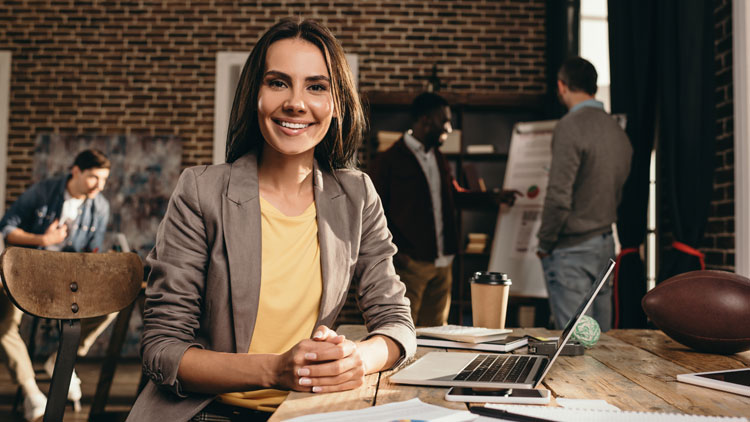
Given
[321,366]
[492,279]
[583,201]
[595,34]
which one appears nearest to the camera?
[321,366]

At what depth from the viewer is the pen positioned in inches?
29.7

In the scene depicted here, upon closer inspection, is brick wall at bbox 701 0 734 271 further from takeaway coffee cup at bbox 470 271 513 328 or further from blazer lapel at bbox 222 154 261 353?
blazer lapel at bbox 222 154 261 353

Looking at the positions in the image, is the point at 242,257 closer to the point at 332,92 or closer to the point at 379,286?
the point at 379,286

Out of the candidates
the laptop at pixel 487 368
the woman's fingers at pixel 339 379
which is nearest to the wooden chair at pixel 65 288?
the woman's fingers at pixel 339 379

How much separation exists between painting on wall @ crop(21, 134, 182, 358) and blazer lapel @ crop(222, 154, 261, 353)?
4432mm

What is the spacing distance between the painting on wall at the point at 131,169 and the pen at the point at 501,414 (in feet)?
16.5

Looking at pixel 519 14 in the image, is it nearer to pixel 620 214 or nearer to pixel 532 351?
pixel 620 214

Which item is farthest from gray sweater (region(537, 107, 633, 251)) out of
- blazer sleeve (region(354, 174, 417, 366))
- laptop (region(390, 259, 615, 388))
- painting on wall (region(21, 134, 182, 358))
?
painting on wall (region(21, 134, 182, 358))

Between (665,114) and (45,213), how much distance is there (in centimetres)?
379

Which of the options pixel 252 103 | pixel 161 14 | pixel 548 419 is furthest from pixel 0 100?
pixel 548 419

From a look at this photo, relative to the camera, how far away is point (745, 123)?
8.11 ft

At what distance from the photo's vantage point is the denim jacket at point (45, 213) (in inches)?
152

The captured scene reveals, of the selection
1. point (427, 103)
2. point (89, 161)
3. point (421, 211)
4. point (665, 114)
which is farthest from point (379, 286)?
point (89, 161)

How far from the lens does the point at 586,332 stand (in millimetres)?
1389
